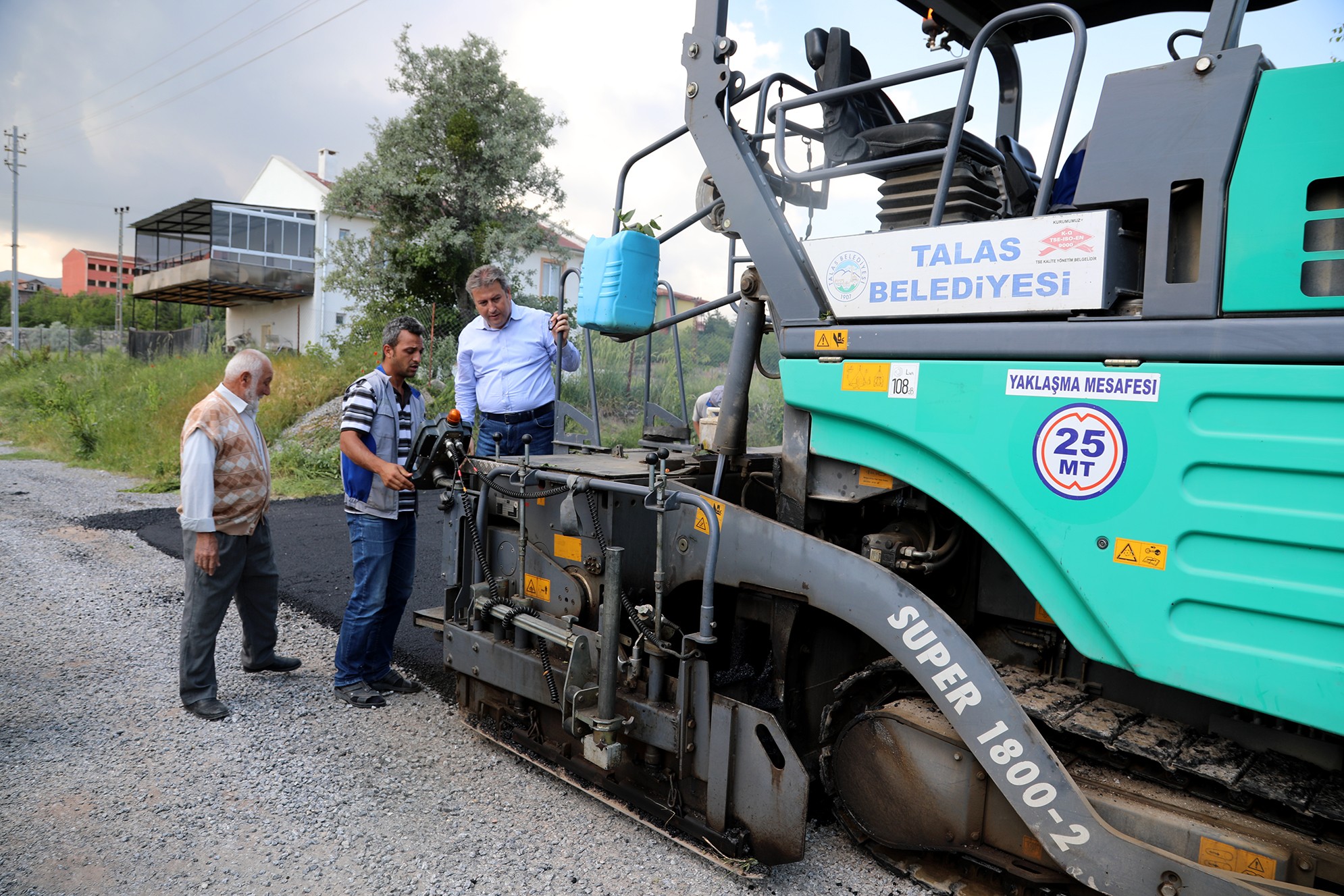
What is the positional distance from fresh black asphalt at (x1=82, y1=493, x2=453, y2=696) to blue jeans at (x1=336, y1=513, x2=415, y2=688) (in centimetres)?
46

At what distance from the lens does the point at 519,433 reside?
559cm

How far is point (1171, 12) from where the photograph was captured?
3609 mm

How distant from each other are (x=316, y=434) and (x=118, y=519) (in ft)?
16.4

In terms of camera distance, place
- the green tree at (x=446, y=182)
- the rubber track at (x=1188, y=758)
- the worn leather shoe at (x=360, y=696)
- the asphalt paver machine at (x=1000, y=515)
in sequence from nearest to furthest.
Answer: the asphalt paver machine at (x=1000, y=515) < the rubber track at (x=1188, y=758) < the worn leather shoe at (x=360, y=696) < the green tree at (x=446, y=182)

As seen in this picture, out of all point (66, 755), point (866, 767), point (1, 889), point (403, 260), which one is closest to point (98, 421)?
point (403, 260)

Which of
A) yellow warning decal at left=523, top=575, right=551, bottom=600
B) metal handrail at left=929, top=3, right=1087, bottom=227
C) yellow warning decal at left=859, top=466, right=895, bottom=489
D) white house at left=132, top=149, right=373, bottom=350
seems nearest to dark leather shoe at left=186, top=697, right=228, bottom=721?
yellow warning decal at left=523, top=575, right=551, bottom=600

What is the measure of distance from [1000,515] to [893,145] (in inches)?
52.7

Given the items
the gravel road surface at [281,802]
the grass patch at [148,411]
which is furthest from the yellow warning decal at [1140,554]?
the grass patch at [148,411]

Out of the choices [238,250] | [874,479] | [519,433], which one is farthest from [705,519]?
[238,250]

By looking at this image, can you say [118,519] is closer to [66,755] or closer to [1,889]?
[66,755]

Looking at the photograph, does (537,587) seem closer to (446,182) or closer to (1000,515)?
(1000,515)

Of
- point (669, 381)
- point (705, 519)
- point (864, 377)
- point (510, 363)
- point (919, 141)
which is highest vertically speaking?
point (919, 141)

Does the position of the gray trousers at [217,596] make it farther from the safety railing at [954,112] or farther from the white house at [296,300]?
the white house at [296,300]

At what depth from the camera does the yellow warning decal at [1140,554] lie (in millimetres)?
2316
